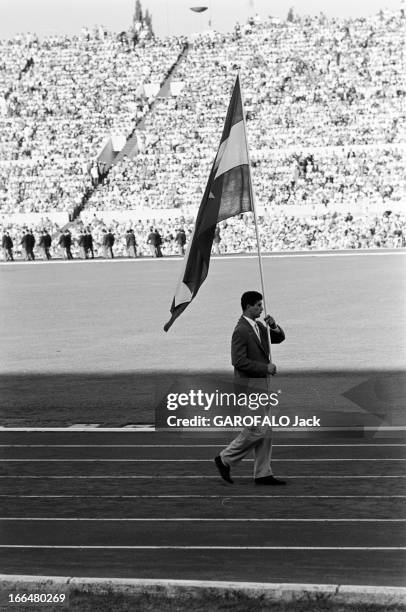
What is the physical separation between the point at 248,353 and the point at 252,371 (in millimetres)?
159

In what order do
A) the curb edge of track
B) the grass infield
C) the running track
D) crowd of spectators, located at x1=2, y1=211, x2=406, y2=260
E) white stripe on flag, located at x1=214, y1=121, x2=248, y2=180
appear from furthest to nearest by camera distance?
crowd of spectators, located at x1=2, y1=211, x2=406, y2=260 < the grass infield < white stripe on flag, located at x1=214, y1=121, x2=248, y2=180 < the running track < the curb edge of track

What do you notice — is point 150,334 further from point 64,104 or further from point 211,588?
point 64,104

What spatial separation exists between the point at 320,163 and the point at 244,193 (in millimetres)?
42728

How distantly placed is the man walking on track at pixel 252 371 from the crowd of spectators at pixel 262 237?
121 feet

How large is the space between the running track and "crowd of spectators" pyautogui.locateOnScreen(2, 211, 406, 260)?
3541 cm

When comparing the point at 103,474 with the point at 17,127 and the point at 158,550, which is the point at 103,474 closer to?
the point at 158,550

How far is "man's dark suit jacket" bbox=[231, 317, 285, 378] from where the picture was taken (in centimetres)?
791

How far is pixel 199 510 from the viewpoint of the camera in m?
7.36

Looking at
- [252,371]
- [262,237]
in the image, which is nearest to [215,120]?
[262,237]

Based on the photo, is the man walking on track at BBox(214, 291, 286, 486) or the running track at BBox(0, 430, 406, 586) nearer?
the running track at BBox(0, 430, 406, 586)

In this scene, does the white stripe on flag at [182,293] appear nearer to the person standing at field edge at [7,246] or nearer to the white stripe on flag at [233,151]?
the white stripe on flag at [233,151]

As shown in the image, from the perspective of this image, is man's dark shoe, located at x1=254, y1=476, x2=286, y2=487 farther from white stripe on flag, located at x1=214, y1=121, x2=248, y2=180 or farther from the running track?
white stripe on flag, located at x1=214, y1=121, x2=248, y2=180

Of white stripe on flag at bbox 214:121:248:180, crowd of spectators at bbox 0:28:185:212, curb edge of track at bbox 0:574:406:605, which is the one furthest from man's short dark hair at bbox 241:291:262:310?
crowd of spectators at bbox 0:28:185:212

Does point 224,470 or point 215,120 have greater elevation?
point 215,120
